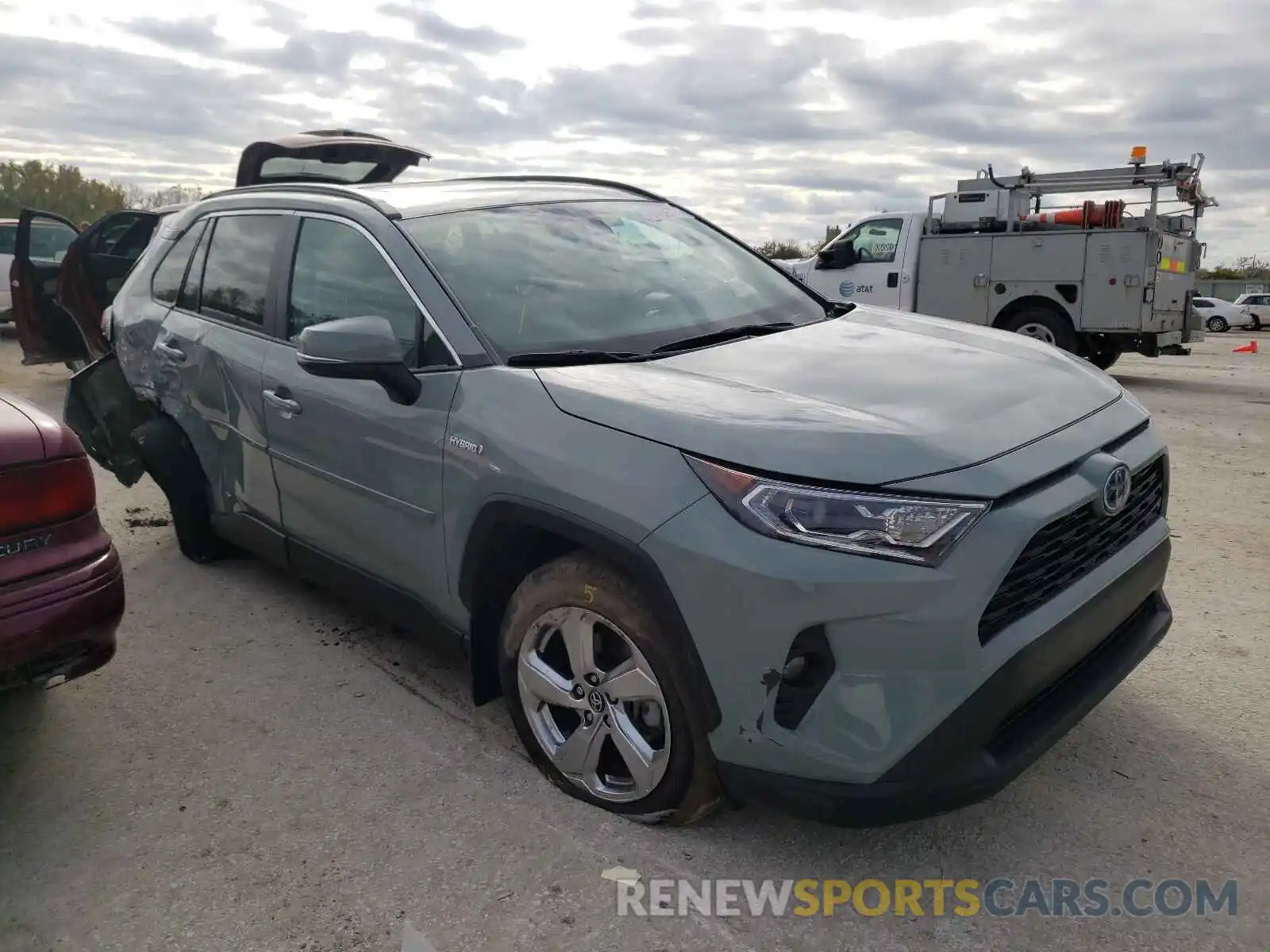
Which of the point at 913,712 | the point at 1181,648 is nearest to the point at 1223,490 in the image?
the point at 1181,648

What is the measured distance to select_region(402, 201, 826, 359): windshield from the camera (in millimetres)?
2967

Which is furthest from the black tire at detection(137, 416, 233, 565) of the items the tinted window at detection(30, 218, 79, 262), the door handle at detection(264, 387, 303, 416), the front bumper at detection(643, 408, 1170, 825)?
the tinted window at detection(30, 218, 79, 262)

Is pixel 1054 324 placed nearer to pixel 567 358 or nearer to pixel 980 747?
pixel 567 358

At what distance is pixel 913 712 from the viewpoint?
2.06 m

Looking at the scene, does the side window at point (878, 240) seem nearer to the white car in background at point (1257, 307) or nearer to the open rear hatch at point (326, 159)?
the open rear hatch at point (326, 159)

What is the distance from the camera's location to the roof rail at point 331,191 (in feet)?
10.9

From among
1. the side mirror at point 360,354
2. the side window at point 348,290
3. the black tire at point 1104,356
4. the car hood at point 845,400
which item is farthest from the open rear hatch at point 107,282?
the black tire at point 1104,356

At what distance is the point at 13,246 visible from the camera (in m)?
14.2

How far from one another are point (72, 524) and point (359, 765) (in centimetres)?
107

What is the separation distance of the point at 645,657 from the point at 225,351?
7.93 feet

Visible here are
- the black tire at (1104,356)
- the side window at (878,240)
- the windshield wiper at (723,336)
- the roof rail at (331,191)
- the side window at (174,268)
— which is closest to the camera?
the windshield wiper at (723,336)

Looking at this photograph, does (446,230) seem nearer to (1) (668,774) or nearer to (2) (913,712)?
(1) (668,774)

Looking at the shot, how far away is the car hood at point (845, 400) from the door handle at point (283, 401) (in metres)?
1.19

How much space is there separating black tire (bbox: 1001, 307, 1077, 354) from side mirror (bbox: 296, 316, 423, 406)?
393 inches
